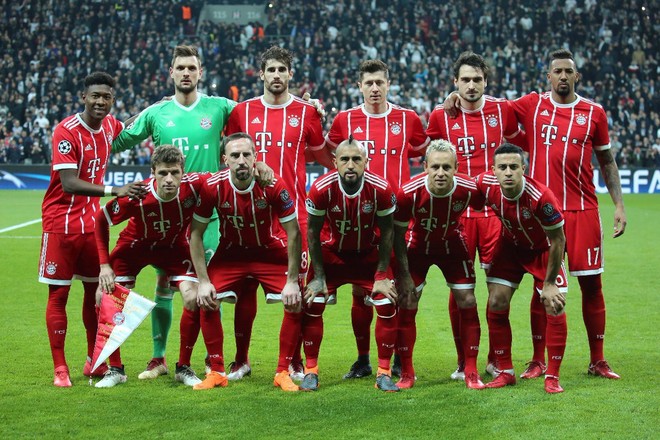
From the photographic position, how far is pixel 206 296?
A: 642 cm

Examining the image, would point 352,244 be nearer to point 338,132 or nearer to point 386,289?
point 386,289

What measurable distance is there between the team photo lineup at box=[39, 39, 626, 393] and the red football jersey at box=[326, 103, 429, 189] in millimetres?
14

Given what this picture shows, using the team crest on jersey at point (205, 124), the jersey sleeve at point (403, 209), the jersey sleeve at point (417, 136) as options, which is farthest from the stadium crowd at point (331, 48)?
the jersey sleeve at point (403, 209)

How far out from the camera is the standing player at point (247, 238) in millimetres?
6402

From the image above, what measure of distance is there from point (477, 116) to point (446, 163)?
969 millimetres

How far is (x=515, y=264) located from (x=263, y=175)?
192cm

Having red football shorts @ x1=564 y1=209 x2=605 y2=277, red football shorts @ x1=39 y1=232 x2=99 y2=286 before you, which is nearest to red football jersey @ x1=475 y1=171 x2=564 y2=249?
red football shorts @ x1=564 y1=209 x2=605 y2=277

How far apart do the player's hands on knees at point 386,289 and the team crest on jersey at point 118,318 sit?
5.86 ft

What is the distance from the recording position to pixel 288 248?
6430 mm

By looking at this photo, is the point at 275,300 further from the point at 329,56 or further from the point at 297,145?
the point at 329,56

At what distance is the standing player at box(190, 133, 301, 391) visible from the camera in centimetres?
640

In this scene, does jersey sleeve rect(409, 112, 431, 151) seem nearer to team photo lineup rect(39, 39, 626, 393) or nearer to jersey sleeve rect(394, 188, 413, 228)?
team photo lineup rect(39, 39, 626, 393)

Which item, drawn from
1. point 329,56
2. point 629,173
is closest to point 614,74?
point 629,173

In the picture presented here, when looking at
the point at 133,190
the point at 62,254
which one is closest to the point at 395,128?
the point at 133,190
